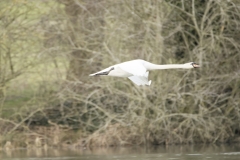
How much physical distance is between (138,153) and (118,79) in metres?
2.42

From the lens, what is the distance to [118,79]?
1916 cm

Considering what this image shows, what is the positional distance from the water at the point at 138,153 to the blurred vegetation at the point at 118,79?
56 cm

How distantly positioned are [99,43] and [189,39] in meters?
2.15

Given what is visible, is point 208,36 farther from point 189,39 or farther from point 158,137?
point 158,137

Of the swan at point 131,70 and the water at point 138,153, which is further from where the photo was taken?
the water at point 138,153

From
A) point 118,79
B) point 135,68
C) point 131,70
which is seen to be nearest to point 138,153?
point 118,79

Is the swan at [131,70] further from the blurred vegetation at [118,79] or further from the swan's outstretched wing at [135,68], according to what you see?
the blurred vegetation at [118,79]

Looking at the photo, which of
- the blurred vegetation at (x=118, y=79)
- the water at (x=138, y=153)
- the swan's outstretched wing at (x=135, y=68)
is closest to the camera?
the swan's outstretched wing at (x=135, y=68)

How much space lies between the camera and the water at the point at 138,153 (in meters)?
16.4

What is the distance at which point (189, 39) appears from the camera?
754 inches

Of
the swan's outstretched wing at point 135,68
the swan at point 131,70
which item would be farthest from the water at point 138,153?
the swan's outstretched wing at point 135,68

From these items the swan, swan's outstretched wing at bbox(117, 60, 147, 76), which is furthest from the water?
swan's outstretched wing at bbox(117, 60, 147, 76)

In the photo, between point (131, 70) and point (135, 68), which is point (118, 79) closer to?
point (135, 68)

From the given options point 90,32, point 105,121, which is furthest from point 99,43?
point 105,121
